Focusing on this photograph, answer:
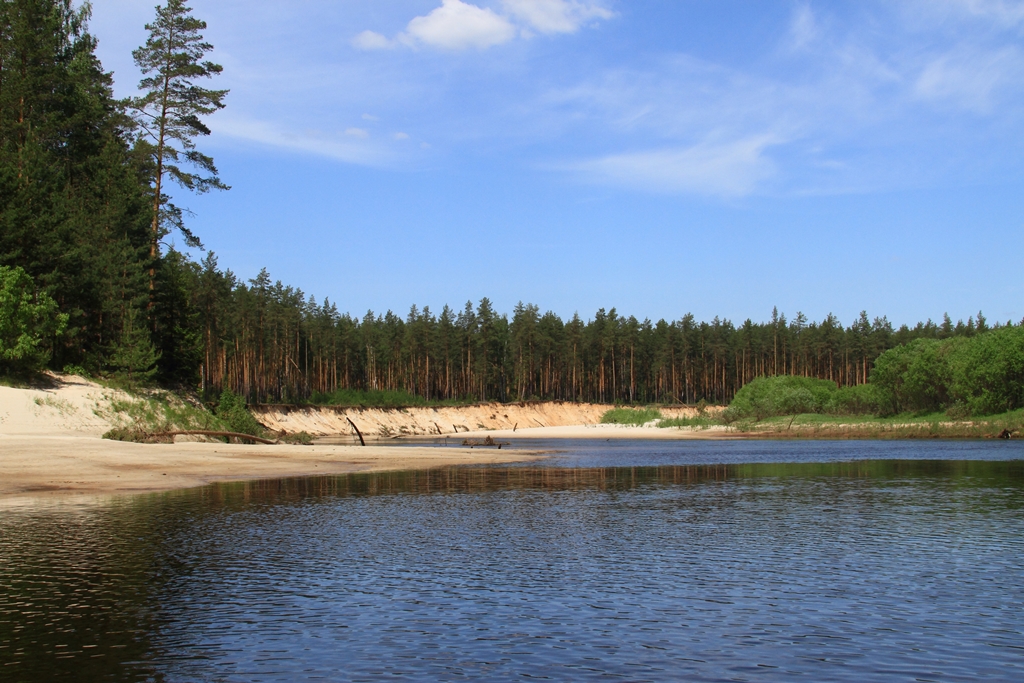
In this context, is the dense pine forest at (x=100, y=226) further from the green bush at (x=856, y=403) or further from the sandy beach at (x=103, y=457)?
the green bush at (x=856, y=403)

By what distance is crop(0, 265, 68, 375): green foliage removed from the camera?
149ft

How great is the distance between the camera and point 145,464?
34.9 m

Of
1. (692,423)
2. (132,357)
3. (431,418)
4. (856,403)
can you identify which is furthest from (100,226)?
(856,403)

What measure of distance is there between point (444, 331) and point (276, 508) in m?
123

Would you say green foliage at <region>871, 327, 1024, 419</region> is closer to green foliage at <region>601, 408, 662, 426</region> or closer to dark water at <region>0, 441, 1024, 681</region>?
green foliage at <region>601, 408, 662, 426</region>

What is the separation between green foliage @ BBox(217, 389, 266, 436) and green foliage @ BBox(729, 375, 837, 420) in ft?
226

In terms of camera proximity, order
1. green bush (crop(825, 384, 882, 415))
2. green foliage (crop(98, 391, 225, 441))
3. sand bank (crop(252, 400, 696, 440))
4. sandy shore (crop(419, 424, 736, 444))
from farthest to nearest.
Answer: green bush (crop(825, 384, 882, 415)) → sandy shore (crop(419, 424, 736, 444)) → sand bank (crop(252, 400, 696, 440)) → green foliage (crop(98, 391, 225, 441))

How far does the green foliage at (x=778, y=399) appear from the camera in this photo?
104 meters

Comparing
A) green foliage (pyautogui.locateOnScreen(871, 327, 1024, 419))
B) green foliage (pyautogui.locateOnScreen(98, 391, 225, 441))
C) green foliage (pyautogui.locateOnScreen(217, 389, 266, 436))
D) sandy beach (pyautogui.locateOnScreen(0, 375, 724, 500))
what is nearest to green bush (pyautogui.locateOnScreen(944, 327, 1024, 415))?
green foliage (pyautogui.locateOnScreen(871, 327, 1024, 419))

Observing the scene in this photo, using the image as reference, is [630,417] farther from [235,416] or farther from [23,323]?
[23,323]

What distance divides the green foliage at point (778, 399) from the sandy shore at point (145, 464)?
65486mm

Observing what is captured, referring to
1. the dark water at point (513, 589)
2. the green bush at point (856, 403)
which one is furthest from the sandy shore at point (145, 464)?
the green bush at point (856, 403)

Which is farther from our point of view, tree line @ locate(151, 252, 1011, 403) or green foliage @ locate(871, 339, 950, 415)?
tree line @ locate(151, 252, 1011, 403)

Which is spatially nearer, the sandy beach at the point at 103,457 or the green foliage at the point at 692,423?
the sandy beach at the point at 103,457
